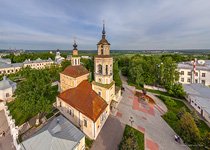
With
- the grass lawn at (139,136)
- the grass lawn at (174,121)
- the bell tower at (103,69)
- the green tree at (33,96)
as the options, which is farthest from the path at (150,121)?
the green tree at (33,96)

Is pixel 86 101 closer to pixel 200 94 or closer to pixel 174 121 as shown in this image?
pixel 174 121

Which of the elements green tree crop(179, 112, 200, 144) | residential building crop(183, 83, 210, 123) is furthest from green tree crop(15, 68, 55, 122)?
residential building crop(183, 83, 210, 123)

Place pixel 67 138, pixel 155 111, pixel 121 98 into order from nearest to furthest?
pixel 67 138, pixel 155 111, pixel 121 98

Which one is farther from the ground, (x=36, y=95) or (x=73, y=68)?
(x=73, y=68)

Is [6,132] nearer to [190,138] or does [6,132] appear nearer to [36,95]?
[36,95]

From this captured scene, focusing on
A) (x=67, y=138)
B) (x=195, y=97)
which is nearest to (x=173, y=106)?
(x=195, y=97)

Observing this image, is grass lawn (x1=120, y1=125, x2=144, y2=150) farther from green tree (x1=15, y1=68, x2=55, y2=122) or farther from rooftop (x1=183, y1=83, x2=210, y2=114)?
rooftop (x1=183, y1=83, x2=210, y2=114)
